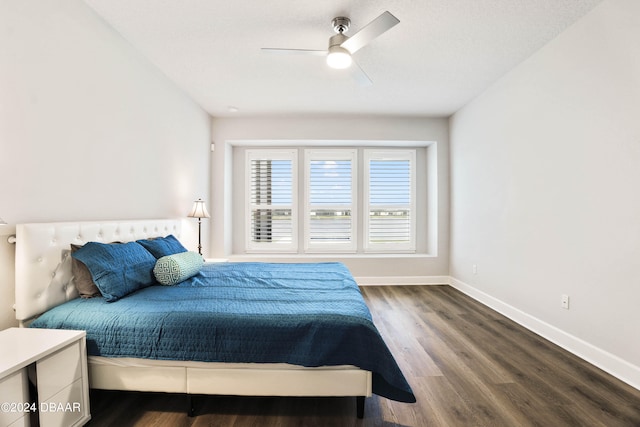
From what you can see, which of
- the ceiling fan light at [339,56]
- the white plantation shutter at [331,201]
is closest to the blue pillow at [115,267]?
the ceiling fan light at [339,56]

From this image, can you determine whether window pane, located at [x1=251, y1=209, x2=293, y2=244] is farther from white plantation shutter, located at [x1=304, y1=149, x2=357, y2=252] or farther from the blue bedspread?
the blue bedspread

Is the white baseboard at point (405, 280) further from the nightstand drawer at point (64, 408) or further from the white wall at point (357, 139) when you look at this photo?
the nightstand drawer at point (64, 408)

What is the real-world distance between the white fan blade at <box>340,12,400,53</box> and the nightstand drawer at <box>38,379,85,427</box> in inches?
105

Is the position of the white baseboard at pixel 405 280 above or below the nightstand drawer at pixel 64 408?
below

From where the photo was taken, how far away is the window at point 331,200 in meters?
4.76

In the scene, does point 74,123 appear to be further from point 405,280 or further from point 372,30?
point 405,280

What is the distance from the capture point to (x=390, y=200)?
4.80 metres

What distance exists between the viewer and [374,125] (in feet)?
14.6

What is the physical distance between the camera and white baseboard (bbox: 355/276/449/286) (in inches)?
175

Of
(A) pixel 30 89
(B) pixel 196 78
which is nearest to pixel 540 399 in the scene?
(A) pixel 30 89

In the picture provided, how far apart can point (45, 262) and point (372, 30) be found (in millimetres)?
2549

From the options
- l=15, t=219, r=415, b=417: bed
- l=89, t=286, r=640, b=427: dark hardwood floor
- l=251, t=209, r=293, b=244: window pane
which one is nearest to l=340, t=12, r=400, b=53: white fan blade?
l=15, t=219, r=415, b=417: bed

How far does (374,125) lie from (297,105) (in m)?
1.27

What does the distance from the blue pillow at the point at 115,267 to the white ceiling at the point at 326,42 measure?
1780 mm
